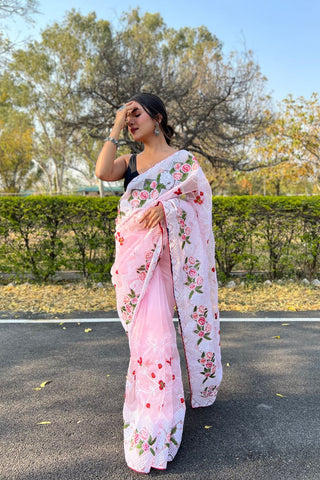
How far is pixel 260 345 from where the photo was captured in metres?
3.76

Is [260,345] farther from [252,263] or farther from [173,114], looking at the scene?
[173,114]

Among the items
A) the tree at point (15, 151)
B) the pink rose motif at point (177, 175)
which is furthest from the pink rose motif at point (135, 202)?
the tree at point (15, 151)

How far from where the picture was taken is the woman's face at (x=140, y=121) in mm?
2396

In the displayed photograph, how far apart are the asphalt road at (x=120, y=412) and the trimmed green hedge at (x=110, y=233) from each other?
2.08 m

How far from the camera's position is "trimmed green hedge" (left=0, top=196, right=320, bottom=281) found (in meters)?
5.97

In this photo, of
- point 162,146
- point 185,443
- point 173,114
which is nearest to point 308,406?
point 185,443

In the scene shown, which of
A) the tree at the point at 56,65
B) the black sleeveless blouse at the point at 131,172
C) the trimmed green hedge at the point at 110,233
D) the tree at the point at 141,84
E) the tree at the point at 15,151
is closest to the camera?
the black sleeveless blouse at the point at 131,172

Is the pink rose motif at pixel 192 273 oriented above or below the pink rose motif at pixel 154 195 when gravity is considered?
below

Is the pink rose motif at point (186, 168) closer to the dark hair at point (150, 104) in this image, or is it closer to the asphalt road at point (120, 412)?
the dark hair at point (150, 104)

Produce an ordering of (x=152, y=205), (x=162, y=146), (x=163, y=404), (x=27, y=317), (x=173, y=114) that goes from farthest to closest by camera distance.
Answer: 1. (x=173, y=114)
2. (x=27, y=317)
3. (x=162, y=146)
4. (x=152, y=205)
5. (x=163, y=404)

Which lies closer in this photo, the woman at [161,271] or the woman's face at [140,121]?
the woman at [161,271]

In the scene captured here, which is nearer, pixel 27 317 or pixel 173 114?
pixel 27 317

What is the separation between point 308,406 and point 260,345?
1.12 m

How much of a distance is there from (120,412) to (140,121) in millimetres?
1929
